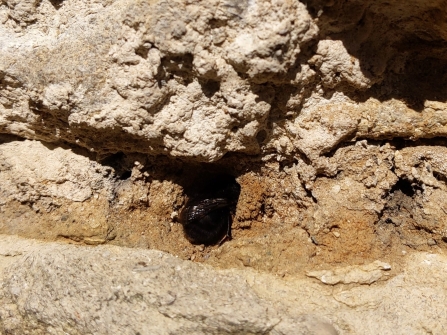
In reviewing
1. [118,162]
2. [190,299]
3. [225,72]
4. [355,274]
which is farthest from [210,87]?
[355,274]

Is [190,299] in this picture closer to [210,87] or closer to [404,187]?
[210,87]

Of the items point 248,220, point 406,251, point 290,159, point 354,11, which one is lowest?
point 248,220

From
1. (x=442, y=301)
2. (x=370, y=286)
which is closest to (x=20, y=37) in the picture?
(x=370, y=286)

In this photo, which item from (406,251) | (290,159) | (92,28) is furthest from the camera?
(290,159)

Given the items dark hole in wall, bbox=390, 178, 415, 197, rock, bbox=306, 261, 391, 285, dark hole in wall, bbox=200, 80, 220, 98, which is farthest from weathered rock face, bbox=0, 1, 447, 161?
rock, bbox=306, 261, 391, 285

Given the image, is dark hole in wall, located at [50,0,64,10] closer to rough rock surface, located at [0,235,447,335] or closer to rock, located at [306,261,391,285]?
rough rock surface, located at [0,235,447,335]

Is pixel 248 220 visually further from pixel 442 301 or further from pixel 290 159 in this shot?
pixel 442 301

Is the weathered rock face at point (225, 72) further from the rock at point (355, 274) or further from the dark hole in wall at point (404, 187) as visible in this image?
the rock at point (355, 274)
